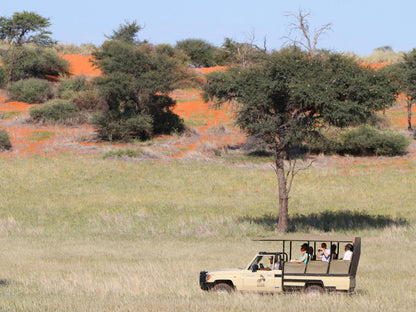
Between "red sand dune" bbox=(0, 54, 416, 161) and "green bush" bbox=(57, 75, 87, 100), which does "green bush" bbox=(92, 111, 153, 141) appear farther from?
"green bush" bbox=(57, 75, 87, 100)

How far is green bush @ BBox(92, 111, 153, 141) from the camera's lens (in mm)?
54719

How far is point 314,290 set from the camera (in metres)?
15.7

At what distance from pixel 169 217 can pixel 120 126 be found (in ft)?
76.6

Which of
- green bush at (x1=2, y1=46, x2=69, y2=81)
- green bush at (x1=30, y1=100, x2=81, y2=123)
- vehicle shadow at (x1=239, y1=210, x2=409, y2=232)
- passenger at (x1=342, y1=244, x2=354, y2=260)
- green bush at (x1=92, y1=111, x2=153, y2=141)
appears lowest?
vehicle shadow at (x1=239, y1=210, x2=409, y2=232)

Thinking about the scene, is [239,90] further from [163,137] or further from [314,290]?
[163,137]

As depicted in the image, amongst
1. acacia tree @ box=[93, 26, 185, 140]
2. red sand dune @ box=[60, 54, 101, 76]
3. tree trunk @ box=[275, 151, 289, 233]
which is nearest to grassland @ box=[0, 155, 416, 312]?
tree trunk @ box=[275, 151, 289, 233]

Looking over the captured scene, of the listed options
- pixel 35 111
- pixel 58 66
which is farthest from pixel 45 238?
pixel 58 66

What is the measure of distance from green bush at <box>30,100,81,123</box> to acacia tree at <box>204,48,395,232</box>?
110 feet

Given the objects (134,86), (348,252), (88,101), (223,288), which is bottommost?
(223,288)

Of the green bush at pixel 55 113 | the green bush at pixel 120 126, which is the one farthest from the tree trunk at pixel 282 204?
the green bush at pixel 55 113

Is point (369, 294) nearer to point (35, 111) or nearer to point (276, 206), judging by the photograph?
point (276, 206)

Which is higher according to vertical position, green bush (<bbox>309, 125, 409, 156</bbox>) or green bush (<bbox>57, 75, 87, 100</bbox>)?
green bush (<bbox>57, 75, 87, 100</bbox>)

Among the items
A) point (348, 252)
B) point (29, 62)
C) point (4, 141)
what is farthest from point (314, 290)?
point (29, 62)

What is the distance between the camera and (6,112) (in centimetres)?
6538
